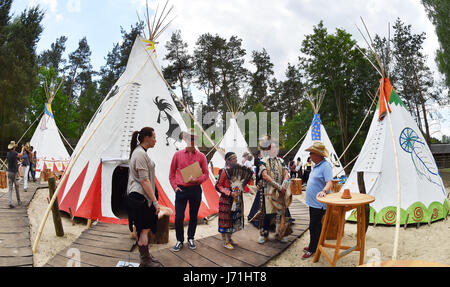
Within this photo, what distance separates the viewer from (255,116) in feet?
62.4

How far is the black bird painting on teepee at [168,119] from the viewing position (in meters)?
4.70

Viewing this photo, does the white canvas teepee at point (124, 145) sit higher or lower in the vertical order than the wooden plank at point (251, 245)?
higher

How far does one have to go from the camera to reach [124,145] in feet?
13.9

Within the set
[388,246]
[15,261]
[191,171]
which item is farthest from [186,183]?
[388,246]

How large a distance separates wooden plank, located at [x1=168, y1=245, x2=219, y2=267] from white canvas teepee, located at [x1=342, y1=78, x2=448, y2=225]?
2882 mm

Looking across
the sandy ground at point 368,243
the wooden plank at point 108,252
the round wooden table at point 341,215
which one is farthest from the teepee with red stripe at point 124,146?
the round wooden table at point 341,215

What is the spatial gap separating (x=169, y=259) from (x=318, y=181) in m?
1.77

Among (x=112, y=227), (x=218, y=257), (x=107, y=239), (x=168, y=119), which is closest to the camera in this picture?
(x=218, y=257)

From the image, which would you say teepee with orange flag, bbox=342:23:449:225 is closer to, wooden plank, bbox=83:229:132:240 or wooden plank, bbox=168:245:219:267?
wooden plank, bbox=168:245:219:267

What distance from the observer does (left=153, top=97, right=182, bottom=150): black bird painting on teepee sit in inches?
185

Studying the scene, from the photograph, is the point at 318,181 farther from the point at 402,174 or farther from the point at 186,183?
the point at 402,174

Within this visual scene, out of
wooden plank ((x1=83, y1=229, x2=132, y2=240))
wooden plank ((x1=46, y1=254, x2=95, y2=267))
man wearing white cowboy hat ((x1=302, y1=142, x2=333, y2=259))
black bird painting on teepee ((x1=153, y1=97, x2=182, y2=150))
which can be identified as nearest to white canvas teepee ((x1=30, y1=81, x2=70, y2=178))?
black bird painting on teepee ((x1=153, y1=97, x2=182, y2=150))

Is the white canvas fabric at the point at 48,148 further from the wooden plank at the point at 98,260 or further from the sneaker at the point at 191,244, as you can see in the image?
the sneaker at the point at 191,244

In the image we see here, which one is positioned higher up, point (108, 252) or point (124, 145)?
point (124, 145)
